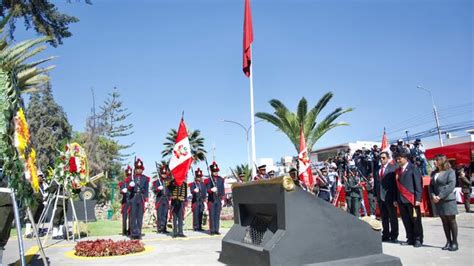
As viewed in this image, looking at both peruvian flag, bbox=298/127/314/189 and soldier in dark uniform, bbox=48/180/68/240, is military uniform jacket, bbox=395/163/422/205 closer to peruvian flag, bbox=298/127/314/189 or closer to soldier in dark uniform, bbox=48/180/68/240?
peruvian flag, bbox=298/127/314/189

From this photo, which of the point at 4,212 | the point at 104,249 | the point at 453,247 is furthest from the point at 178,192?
the point at 453,247

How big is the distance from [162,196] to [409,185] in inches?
312

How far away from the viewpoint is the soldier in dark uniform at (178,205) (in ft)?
37.2

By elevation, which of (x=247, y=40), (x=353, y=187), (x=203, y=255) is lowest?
(x=203, y=255)

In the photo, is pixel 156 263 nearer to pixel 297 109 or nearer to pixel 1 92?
pixel 1 92

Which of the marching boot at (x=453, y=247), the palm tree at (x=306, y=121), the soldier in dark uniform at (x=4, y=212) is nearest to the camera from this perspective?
the soldier in dark uniform at (x=4, y=212)

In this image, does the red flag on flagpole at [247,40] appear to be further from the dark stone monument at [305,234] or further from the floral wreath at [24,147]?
the floral wreath at [24,147]

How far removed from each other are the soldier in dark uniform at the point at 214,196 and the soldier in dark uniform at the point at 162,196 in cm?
133

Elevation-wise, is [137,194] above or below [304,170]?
below

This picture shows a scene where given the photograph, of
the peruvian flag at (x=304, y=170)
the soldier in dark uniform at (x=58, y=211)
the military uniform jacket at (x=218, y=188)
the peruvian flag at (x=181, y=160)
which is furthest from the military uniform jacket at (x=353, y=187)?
the soldier in dark uniform at (x=58, y=211)

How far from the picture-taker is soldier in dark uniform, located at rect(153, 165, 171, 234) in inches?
490

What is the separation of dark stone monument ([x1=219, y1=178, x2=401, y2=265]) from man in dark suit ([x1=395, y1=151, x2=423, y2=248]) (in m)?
3.05

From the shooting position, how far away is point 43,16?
18625 millimetres

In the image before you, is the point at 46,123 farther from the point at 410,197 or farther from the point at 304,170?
the point at 410,197
